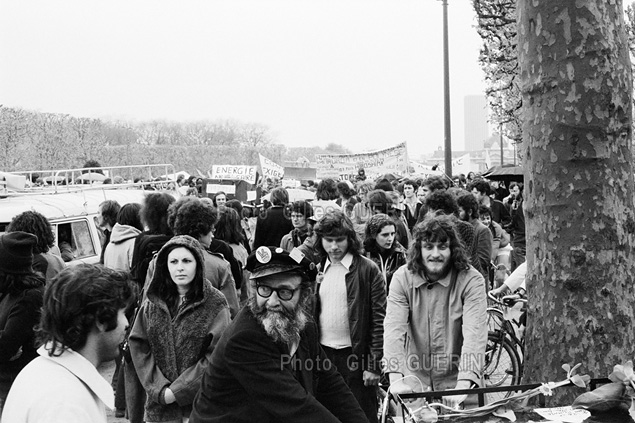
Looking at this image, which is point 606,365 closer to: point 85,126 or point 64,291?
point 64,291

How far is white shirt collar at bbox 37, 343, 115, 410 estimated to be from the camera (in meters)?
Answer: 2.48

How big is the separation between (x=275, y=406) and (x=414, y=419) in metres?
0.57

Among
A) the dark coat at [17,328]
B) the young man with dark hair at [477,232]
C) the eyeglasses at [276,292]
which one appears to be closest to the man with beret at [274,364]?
the eyeglasses at [276,292]

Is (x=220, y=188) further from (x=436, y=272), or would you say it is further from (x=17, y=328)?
(x=436, y=272)

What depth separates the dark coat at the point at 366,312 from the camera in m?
5.44

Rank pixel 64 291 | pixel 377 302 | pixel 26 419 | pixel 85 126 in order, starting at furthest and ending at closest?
pixel 85 126, pixel 377 302, pixel 64 291, pixel 26 419

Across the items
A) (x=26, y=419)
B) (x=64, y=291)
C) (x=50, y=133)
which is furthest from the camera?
(x=50, y=133)

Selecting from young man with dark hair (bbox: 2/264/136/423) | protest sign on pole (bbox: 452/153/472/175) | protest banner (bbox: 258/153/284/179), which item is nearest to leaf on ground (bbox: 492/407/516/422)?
young man with dark hair (bbox: 2/264/136/423)

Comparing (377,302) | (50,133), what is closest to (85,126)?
(50,133)

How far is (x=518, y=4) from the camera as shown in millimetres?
4336

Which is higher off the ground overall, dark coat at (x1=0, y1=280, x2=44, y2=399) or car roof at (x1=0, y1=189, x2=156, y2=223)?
car roof at (x1=0, y1=189, x2=156, y2=223)

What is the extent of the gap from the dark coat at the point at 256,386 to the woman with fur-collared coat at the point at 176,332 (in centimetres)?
117

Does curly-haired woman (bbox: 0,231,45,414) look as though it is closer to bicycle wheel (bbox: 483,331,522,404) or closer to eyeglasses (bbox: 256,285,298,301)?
eyeglasses (bbox: 256,285,298,301)

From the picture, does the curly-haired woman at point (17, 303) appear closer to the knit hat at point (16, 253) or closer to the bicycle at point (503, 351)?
the knit hat at point (16, 253)
